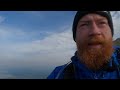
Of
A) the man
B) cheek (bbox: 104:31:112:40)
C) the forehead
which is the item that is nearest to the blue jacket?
the man

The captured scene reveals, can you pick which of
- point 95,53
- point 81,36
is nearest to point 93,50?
point 95,53

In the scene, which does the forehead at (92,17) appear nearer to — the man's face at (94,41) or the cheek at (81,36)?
the man's face at (94,41)

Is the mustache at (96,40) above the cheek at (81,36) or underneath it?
underneath

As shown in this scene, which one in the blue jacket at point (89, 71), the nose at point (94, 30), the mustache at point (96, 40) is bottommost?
the blue jacket at point (89, 71)

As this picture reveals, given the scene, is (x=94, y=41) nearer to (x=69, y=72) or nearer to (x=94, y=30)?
(x=94, y=30)

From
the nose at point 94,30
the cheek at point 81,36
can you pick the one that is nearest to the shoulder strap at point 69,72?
the cheek at point 81,36

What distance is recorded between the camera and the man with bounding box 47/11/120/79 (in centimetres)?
168

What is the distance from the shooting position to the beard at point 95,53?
5.57 ft

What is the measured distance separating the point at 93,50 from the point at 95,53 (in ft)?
0.12

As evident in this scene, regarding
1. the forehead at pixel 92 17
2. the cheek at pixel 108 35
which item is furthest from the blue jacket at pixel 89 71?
the forehead at pixel 92 17
